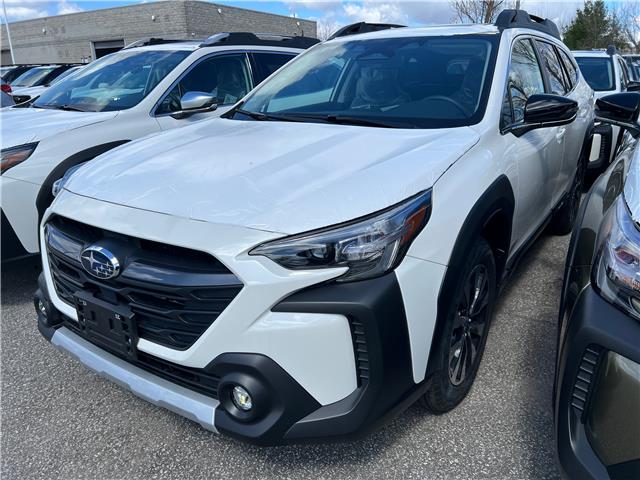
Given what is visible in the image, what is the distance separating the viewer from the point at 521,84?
2.97m

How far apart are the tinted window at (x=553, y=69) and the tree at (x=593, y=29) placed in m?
35.3

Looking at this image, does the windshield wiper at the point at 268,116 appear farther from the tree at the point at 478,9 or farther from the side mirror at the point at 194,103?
the tree at the point at 478,9

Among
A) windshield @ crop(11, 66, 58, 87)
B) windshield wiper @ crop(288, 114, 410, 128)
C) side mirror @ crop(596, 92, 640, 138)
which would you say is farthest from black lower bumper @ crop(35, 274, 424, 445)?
windshield @ crop(11, 66, 58, 87)

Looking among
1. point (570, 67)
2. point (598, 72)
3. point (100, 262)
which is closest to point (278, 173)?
point (100, 262)

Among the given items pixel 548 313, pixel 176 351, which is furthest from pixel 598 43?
pixel 176 351

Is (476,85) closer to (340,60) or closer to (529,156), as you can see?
(529,156)

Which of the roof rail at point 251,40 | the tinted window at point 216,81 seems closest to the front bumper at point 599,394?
the tinted window at point 216,81

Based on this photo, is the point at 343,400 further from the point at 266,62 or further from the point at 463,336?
the point at 266,62

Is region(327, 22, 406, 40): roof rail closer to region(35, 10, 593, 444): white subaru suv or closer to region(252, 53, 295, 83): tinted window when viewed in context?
region(35, 10, 593, 444): white subaru suv

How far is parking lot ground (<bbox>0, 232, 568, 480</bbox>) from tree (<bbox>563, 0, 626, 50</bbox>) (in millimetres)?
37641

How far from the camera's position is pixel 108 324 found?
6.47ft

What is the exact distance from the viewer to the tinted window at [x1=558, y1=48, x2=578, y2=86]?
13.9 ft

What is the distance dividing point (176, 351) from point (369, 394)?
0.69 meters

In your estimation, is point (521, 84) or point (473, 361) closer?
point (473, 361)
